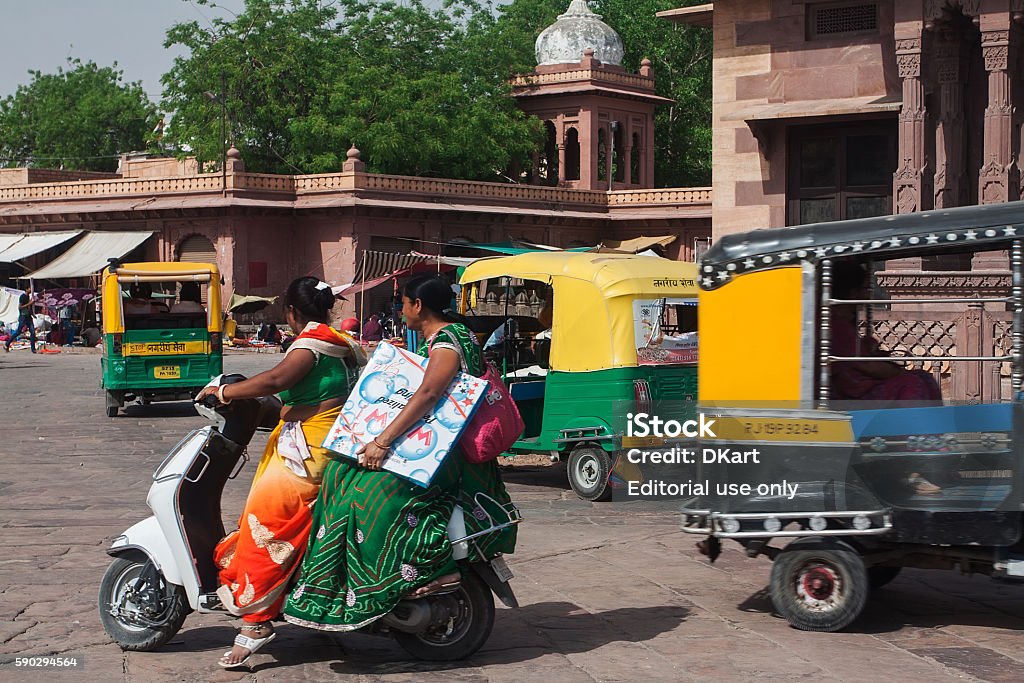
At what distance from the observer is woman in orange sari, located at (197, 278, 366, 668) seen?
548 cm

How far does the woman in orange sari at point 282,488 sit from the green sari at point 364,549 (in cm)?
7

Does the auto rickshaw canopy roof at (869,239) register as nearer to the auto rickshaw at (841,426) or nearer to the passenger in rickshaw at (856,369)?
the auto rickshaw at (841,426)

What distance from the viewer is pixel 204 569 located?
5.77 meters

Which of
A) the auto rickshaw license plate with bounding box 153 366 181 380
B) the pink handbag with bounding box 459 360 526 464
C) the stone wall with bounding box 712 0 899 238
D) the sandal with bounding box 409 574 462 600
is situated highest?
the stone wall with bounding box 712 0 899 238

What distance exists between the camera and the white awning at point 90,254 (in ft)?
128

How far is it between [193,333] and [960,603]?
505 inches

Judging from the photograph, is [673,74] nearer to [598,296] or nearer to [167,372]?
[167,372]

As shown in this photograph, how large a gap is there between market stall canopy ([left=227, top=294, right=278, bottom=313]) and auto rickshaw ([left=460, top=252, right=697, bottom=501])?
2740 centimetres

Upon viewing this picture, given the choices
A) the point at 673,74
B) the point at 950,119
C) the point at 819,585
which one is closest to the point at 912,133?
the point at 950,119

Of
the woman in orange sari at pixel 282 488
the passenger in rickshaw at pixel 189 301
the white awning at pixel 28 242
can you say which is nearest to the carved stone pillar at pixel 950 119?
the passenger in rickshaw at pixel 189 301

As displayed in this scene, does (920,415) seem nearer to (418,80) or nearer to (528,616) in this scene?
(528,616)

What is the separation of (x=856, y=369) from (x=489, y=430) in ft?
6.08

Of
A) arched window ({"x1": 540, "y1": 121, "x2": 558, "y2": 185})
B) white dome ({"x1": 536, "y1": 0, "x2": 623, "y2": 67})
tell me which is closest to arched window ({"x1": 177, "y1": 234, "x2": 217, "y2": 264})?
arched window ({"x1": 540, "y1": 121, "x2": 558, "y2": 185})

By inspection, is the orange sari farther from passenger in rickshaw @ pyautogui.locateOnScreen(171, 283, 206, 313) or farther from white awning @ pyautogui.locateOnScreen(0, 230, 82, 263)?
white awning @ pyautogui.locateOnScreen(0, 230, 82, 263)
